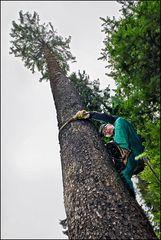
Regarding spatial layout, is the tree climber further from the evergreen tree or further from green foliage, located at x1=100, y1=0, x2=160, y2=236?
green foliage, located at x1=100, y1=0, x2=160, y2=236

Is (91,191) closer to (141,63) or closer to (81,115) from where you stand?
(141,63)

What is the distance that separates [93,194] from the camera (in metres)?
5.59

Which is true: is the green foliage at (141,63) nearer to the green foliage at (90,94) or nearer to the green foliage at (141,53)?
the green foliage at (141,53)

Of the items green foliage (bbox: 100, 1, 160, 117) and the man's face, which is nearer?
green foliage (bbox: 100, 1, 160, 117)

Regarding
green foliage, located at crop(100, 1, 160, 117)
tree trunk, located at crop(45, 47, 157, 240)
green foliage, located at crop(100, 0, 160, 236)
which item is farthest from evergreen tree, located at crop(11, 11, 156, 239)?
green foliage, located at crop(100, 1, 160, 117)

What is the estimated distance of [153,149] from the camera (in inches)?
196

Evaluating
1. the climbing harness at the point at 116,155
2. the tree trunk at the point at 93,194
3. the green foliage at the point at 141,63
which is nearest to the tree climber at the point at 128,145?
the climbing harness at the point at 116,155

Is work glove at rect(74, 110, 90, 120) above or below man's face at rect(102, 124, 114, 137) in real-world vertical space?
above

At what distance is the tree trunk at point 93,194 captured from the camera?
4910 millimetres

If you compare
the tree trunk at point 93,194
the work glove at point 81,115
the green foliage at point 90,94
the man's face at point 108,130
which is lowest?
the tree trunk at point 93,194

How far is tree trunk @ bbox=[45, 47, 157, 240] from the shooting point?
491 centimetres

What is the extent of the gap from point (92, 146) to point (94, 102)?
15.6 feet

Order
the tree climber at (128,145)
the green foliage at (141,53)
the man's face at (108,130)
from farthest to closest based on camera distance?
the man's face at (108,130), the tree climber at (128,145), the green foliage at (141,53)

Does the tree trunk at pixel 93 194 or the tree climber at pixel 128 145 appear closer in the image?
the tree trunk at pixel 93 194
